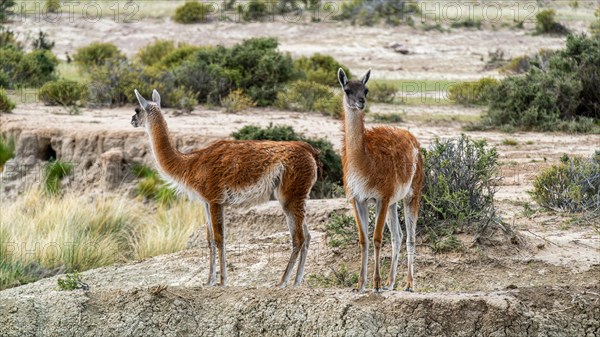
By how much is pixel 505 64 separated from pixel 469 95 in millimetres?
6907

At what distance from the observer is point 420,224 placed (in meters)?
Answer: 11.5

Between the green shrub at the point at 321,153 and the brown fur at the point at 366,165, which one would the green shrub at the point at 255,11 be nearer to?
the green shrub at the point at 321,153

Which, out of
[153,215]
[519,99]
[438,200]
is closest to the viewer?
[438,200]

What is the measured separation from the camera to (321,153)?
54.5 ft

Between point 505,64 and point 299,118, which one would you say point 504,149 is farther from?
point 505,64

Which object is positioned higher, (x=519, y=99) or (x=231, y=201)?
(x=231, y=201)

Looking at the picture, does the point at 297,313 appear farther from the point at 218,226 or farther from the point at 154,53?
the point at 154,53

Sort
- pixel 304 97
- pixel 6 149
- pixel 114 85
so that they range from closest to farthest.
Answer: pixel 6 149
pixel 114 85
pixel 304 97

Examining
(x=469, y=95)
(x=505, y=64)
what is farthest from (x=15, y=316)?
(x=505, y=64)

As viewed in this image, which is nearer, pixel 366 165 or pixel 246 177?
pixel 366 165

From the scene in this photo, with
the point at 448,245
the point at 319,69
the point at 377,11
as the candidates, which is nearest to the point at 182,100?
Result: the point at 319,69

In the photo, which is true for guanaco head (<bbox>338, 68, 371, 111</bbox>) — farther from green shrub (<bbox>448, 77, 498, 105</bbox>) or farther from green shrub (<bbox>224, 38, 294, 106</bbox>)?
green shrub (<bbox>448, 77, 498, 105</bbox>)

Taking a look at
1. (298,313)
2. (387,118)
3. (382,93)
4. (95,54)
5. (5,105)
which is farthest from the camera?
(95,54)

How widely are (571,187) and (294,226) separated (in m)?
4.93
